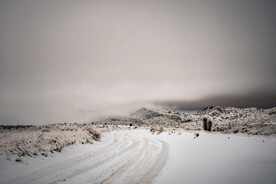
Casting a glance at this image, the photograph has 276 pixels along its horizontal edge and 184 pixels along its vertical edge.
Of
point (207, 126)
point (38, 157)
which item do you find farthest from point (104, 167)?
point (207, 126)

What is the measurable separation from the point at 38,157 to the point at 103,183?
23.7ft

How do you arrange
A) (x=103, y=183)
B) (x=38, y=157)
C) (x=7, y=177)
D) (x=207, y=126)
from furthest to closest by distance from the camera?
(x=207, y=126), (x=38, y=157), (x=7, y=177), (x=103, y=183)

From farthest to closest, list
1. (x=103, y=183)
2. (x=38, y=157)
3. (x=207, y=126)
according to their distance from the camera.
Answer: (x=207, y=126) < (x=38, y=157) < (x=103, y=183)

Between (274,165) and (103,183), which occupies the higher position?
(274,165)

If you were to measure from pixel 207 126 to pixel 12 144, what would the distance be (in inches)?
1535

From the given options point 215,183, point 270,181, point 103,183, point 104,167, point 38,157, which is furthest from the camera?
point 38,157

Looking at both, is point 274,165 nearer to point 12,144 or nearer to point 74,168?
point 74,168

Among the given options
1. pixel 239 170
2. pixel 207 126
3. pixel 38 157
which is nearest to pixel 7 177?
pixel 38 157

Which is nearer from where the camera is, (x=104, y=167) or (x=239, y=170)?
(x=239, y=170)

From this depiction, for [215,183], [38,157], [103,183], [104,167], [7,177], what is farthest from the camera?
[38,157]

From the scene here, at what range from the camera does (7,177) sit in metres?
8.59

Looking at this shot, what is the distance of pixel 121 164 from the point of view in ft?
36.1

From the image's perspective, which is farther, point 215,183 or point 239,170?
point 239,170

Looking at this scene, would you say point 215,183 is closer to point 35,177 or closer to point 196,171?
point 196,171
